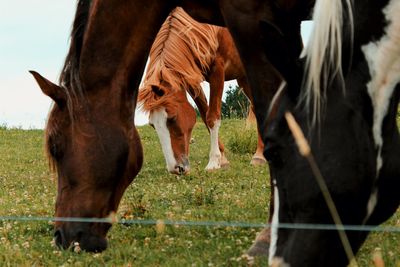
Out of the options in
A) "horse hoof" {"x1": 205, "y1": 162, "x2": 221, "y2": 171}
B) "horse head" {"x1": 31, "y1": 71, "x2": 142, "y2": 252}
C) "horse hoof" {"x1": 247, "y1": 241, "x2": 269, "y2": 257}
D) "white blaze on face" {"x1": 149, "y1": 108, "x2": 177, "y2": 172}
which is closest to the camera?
"horse hoof" {"x1": 247, "y1": 241, "x2": 269, "y2": 257}

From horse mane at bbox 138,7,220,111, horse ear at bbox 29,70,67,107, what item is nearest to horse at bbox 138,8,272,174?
horse mane at bbox 138,7,220,111

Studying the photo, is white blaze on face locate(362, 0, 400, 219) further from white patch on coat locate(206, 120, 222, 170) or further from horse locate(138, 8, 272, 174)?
white patch on coat locate(206, 120, 222, 170)

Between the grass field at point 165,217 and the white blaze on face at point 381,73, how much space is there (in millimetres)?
1546

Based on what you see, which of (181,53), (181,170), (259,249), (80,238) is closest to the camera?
(259,249)

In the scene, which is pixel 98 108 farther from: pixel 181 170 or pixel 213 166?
pixel 213 166

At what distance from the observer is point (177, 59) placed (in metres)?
9.71

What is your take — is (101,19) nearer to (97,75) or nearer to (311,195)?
(97,75)

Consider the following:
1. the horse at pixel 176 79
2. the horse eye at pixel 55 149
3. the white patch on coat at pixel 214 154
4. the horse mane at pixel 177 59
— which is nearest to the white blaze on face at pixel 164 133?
the horse at pixel 176 79

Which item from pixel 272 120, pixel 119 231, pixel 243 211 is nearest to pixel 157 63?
pixel 243 211

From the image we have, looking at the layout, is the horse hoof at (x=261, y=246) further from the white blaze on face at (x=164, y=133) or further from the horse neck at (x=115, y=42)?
the white blaze on face at (x=164, y=133)

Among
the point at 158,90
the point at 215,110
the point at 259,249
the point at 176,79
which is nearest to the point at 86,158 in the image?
the point at 259,249

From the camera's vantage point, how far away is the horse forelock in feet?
30.5

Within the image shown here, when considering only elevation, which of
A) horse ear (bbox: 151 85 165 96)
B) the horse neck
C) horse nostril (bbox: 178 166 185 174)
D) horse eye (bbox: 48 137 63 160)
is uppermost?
the horse neck

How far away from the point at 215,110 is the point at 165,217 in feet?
16.6
